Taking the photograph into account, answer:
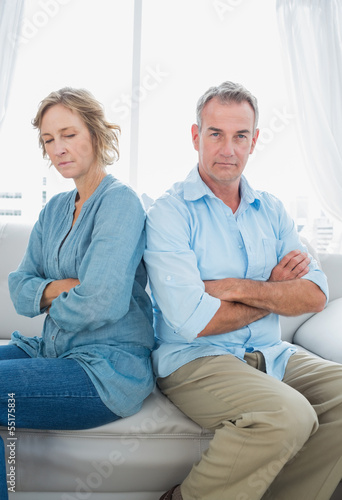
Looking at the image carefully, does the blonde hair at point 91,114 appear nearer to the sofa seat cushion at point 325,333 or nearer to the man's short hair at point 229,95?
the man's short hair at point 229,95

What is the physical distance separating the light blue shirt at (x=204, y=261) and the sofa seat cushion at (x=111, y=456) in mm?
190

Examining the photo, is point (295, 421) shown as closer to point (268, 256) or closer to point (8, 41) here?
point (268, 256)

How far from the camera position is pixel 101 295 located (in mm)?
1303

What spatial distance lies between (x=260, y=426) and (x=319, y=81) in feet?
8.62

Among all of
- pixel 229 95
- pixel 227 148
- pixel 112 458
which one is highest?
pixel 229 95

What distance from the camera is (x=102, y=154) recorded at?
1544mm

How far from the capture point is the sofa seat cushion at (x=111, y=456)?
4.41 ft

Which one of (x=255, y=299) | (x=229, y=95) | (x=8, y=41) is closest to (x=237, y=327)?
(x=255, y=299)

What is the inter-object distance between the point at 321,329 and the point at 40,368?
3.97 ft

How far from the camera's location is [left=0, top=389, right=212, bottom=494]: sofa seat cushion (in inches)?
52.9

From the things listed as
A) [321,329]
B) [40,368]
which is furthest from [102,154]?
[321,329]

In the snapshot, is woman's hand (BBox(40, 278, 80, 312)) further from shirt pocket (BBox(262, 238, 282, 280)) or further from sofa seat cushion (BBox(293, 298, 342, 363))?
sofa seat cushion (BBox(293, 298, 342, 363))

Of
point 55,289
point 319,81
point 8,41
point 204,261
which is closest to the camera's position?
point 55,289

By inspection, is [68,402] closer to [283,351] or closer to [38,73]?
[283,351]
